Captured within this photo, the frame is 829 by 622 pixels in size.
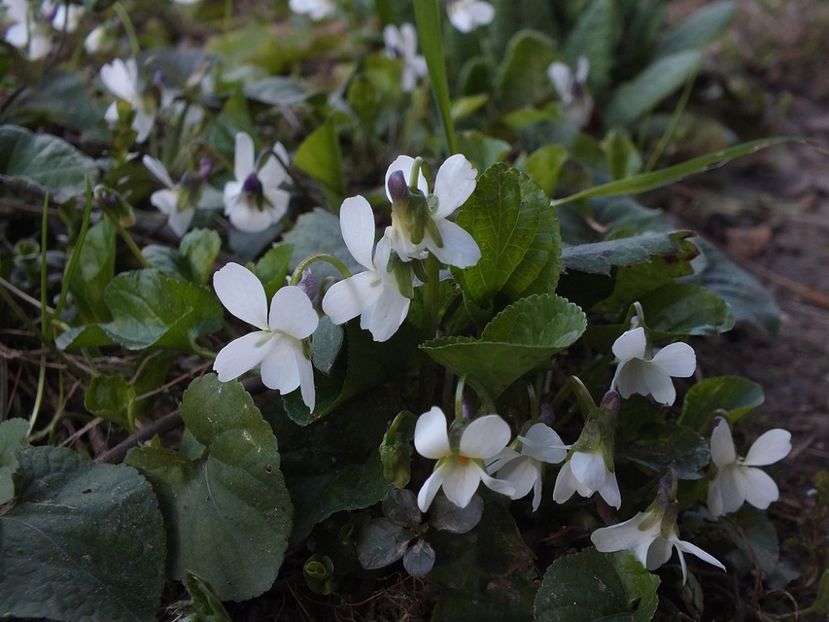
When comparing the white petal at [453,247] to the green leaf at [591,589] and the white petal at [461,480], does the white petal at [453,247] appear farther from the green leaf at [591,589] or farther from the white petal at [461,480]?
the green leaf at [591,589]

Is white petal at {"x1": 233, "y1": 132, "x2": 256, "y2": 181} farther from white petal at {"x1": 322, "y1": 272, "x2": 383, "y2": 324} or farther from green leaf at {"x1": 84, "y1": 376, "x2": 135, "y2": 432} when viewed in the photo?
white petal at {"x1": 322, "y1": 272, "x2": 383, "y2": 324}

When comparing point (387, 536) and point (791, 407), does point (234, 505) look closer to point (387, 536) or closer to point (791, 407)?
point (387, 536)

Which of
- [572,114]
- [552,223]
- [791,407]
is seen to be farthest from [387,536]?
[572,114]

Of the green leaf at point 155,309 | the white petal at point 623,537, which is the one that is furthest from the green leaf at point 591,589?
the green leaf at point 155,309

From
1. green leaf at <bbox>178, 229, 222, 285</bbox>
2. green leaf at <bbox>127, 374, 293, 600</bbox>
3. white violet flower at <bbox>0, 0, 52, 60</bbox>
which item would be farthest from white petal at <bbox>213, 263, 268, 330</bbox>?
white violet flower at <bbox>0, 0, 52, 60</bbox>

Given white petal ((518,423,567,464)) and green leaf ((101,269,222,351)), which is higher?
green leaf ((101,269,222,351))

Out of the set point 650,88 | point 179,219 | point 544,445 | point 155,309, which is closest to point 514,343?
point 544,445
